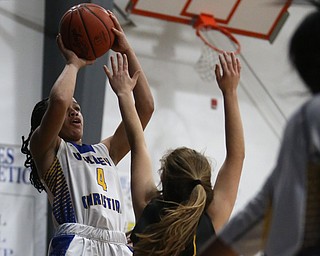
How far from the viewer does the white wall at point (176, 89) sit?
260 inches

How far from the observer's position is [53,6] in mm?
6609

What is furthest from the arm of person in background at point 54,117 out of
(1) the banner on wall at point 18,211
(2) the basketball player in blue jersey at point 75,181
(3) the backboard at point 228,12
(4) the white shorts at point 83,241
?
(3) the backboard at point 228,12

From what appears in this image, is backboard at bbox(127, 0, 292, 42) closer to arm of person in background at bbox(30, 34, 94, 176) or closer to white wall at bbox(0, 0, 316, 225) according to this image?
white wall at bbox(0, 0, 316, 225)

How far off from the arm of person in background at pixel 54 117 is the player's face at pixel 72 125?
0.39ft

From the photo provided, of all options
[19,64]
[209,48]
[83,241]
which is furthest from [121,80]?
[209,48]

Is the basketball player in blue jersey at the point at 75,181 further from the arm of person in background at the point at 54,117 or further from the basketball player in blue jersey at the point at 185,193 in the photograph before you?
the basketball player in blue jersey at the point at 185,193

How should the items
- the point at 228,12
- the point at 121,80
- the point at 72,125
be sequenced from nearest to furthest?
the point at 121,80
the point at 72,125
the point at 228,12

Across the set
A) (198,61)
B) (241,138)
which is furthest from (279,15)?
(241,138)

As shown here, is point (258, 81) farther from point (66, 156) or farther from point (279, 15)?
point (66, 156)

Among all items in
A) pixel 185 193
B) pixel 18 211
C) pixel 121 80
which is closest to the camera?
pixel 185 193

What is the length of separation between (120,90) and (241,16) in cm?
468

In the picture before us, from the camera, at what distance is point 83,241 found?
3549mm

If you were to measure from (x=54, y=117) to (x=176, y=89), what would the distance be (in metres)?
4.29

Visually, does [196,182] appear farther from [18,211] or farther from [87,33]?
[18,211]
